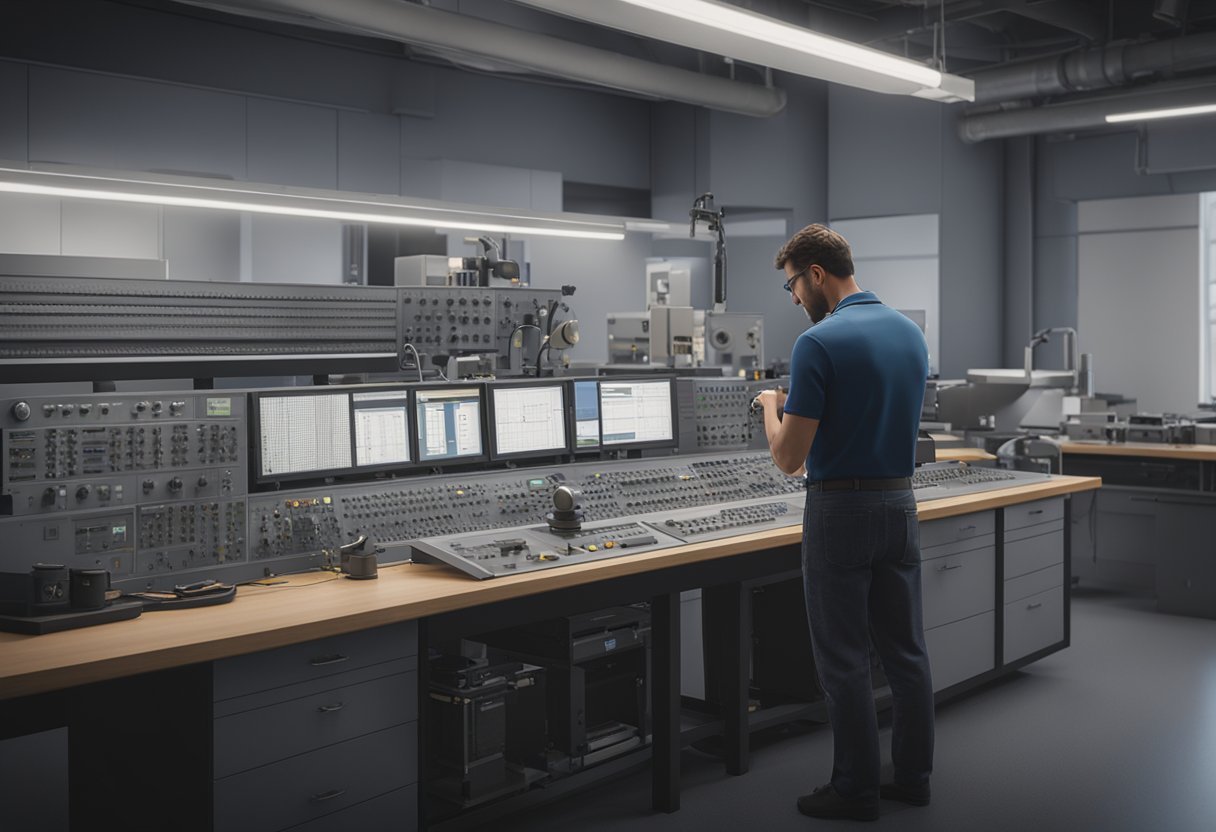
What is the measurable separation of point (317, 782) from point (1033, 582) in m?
3.11

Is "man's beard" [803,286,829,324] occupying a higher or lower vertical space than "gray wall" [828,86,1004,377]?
lower

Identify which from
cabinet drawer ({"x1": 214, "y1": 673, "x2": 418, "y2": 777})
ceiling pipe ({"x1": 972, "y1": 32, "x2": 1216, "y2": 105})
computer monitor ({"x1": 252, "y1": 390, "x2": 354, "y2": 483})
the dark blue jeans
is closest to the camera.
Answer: cabinet drawer ({"x1": 214, "y1": 673, "x2": 418, "y2": 777})

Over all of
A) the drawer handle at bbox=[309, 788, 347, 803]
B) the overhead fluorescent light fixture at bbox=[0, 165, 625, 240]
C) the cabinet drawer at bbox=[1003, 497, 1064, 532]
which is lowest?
the drawer handle at bbox=[309, 788, 347, 803]

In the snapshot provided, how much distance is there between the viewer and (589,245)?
820cm

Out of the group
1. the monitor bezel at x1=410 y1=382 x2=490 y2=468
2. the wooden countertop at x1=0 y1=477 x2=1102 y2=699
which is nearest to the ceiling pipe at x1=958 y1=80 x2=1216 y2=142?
the monitor bezel at x1=410 y1=382 x2=490 y2=468

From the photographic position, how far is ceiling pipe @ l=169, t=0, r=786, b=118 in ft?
16.1

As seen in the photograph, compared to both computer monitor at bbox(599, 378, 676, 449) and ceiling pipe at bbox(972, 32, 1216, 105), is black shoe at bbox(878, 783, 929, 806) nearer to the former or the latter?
computer monitor at bbox(599, 378, 676, 449)

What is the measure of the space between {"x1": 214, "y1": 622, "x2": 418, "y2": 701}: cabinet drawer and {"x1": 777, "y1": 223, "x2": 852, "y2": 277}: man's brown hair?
1.39 m

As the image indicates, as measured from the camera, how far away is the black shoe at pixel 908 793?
3.04 meters

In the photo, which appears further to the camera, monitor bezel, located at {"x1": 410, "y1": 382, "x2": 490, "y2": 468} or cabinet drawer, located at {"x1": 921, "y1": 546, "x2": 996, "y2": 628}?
cabinet drawer, located at {"x1": 921, "y1": 546, "x2": 996, "y2": 628}

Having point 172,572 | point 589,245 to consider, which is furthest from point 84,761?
point 589,245

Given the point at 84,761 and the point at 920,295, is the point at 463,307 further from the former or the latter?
the point at 920,295

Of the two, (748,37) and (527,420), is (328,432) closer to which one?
(527,420)

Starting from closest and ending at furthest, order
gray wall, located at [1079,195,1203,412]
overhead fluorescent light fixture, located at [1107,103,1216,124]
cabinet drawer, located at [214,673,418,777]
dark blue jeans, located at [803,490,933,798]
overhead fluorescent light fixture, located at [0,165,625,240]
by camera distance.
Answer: cabinet drawer, located at [214,673,418,777]
dark blue jeans, located at [803,490,933,798]
overhead fluorescent light fixture, located at [0,165,625,240]
overhead fluorescent light fixture, located at [1107,103,1216,124]
gray wall, located at [1079,195,1203,412]
